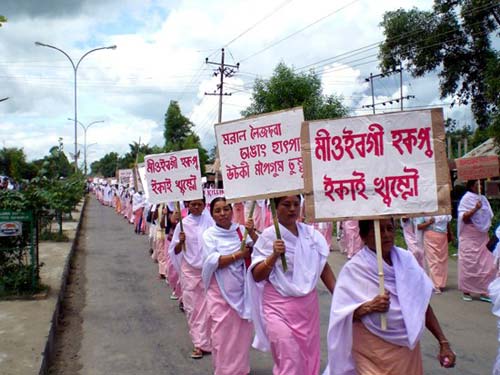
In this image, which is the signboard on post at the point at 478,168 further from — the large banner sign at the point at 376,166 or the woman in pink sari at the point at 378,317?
the woman in pink sari at the point at 378,317

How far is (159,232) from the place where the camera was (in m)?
11.8

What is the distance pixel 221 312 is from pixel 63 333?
9.61 feet

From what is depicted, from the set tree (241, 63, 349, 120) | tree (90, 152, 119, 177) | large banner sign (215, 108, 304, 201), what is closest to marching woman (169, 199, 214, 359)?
large banner sign (215, 108, 304, 201)

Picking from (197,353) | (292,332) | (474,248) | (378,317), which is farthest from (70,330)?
(474,248)

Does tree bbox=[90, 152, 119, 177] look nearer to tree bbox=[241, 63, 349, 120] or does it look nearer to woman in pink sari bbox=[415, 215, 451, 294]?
tree bbox=[241, 63, 349, 120]

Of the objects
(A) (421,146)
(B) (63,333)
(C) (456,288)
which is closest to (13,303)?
(B) (63,333)

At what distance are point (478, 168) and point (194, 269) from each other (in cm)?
453

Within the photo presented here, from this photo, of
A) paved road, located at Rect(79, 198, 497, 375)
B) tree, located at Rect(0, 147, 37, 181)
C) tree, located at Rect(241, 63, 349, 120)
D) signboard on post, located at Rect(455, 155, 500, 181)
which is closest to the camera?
paved road, located at Rect(79, 198, 497, 375)

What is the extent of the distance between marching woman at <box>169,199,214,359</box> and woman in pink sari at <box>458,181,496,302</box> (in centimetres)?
440

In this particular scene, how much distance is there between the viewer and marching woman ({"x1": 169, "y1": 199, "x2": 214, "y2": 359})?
20.4 ft

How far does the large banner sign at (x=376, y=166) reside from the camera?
133 inches

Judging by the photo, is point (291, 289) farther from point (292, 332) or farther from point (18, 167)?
point (18, 167)

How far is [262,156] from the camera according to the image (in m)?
4.67

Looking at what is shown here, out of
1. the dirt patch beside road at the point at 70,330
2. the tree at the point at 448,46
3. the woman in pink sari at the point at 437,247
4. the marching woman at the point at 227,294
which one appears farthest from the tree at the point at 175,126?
the marching woman at the point at 227,294
